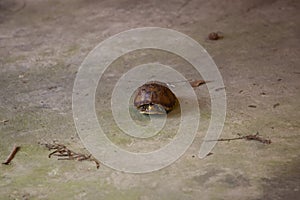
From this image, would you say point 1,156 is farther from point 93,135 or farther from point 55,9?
point 55,9

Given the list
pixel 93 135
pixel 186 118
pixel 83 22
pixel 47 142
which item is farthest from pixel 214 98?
pixel 83 22

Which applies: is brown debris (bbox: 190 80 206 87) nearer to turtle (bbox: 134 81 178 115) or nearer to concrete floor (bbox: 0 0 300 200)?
concrete floor (bbox: 0 0 300 200)

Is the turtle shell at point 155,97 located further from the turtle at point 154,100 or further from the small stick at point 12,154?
the small stick at point 12,154

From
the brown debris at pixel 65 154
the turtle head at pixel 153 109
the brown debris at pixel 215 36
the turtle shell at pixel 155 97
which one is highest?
the brown debris at pixel 215 36

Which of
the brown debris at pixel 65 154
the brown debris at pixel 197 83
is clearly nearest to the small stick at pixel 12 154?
the brown debris at pixel 65 154

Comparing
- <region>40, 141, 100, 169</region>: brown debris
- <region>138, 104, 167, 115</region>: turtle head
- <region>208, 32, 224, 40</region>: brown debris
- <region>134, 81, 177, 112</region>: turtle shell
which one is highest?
<region>208, 32, 224, 40</region>: brown debris

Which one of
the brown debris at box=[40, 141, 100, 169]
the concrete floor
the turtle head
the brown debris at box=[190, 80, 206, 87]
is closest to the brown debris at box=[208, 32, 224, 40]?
the concrete floor

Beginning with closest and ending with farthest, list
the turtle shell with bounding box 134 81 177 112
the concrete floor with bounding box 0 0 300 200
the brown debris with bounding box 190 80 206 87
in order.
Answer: the concrete floor with bounding box 0 0 300 200
the turtle shell with bounding box 134 81 177 112
the brown debris with bounding box 190 80 206 87
